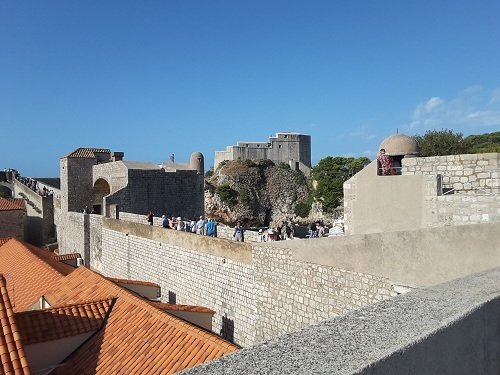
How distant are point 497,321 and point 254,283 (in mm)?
6597

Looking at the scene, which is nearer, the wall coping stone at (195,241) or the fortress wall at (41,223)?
the wall coping stone at (195,241)

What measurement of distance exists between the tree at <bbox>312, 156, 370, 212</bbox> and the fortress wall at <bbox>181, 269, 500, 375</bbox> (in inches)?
1965

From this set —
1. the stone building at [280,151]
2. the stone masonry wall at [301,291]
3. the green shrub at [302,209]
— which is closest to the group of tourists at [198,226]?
the stone masonry wall at [301,291]

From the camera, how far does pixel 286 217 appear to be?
5622 centimetres

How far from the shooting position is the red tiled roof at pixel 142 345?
5.83m

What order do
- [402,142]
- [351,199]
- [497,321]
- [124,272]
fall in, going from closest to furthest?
[497,321], [351,199], [402,142], [124,272]

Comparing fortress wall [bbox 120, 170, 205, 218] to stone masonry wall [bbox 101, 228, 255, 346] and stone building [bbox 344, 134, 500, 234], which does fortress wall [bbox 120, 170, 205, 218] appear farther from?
stone building [bbox 344, 134, 500, 234]

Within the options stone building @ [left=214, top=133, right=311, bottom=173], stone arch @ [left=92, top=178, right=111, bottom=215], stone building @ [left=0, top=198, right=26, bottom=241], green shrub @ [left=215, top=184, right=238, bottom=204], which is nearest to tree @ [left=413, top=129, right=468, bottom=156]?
stone arch @ [left=92, top=178, right=111, bottom=215]

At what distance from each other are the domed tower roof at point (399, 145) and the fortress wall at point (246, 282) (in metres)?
3.43

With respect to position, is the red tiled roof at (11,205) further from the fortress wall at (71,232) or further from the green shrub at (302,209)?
the green shrub at (302,209)

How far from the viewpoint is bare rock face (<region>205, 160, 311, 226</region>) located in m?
52.2

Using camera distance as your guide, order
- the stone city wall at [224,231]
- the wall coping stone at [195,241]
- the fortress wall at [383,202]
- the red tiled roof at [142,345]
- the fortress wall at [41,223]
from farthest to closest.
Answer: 1. the fortress wall at [41,223]
2. the stone city wall at [224,231]
3. the wall coping stone at [195,241]
4. the fortress wall at [383,202]
5. the red tiled roof at [142,345]

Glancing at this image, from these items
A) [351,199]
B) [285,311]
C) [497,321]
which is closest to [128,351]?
[285,311]

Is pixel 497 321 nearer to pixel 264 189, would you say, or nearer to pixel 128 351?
pixel 128 351
